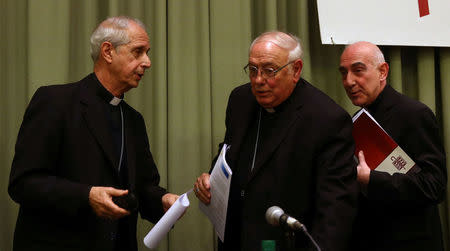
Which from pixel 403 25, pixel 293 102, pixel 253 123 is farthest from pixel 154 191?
pixel 403 25

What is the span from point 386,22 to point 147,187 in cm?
193

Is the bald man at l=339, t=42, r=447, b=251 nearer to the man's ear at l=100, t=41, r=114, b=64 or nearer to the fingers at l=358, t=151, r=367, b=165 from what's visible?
the fingers at l=358, t=151, r=367, b=165

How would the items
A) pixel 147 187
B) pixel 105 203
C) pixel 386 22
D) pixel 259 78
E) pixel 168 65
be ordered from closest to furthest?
pixel 105 203 < pixel 259 78 < pixel 147 187 < pixel 168 65 < pixel 386 22

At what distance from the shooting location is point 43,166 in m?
2.30

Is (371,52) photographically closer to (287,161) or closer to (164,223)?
(287,161)

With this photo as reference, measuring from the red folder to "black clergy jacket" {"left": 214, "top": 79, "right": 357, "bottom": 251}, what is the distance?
163 mm

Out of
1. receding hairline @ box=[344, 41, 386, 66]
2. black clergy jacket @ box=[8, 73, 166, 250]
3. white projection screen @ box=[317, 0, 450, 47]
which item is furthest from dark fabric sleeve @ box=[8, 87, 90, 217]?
white projection screen @ box=[317, 0, 450, 47]

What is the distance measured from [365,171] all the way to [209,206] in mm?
759

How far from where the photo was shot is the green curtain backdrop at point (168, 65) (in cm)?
316

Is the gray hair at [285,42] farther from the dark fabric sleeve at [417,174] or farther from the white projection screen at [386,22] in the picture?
the white projection screen at [386,22]

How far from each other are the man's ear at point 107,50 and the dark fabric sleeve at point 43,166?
0.31 meters

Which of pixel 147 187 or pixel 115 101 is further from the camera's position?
pixel 147 187

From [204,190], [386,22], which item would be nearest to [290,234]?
[204,190]

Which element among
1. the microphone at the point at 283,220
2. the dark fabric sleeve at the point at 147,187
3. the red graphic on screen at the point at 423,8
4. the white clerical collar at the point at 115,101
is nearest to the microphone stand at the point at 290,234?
the microphone at the point at 283,220
